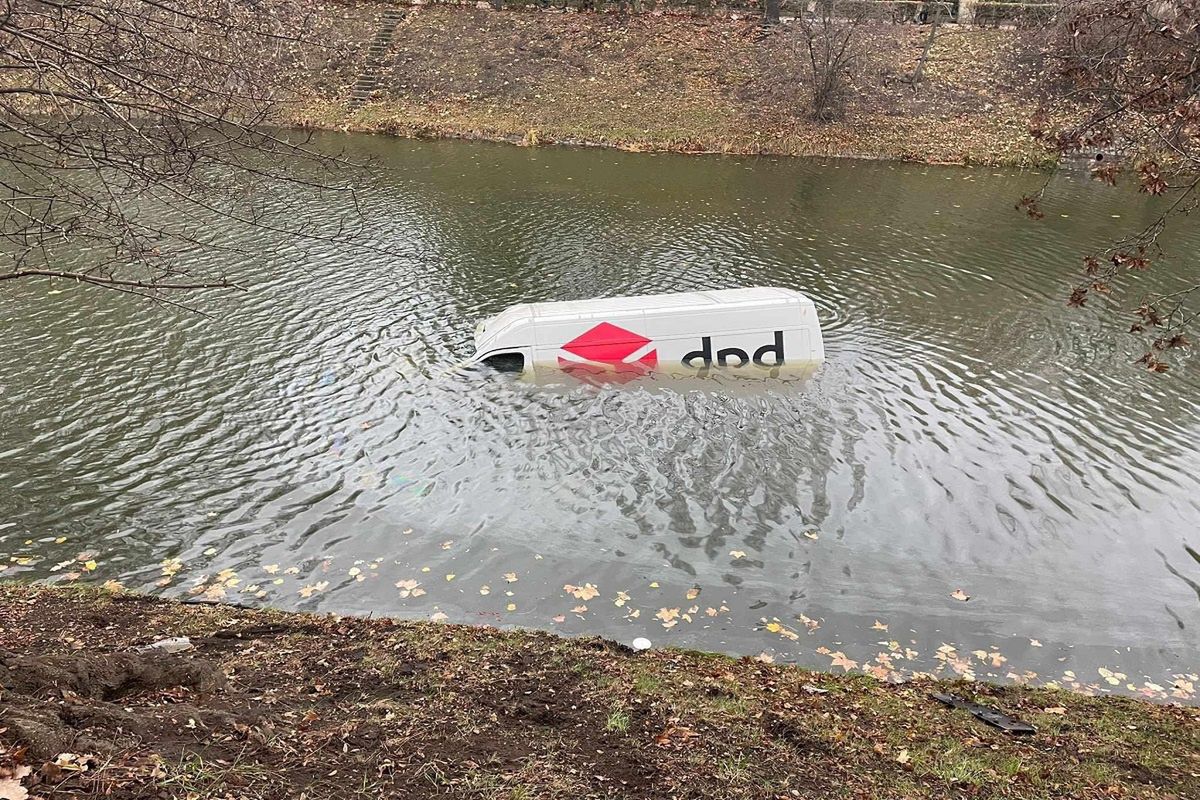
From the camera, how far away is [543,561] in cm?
1035

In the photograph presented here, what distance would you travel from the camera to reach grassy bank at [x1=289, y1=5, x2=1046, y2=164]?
3625cm

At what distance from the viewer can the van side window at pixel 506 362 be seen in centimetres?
1510

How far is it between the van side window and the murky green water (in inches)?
18.1

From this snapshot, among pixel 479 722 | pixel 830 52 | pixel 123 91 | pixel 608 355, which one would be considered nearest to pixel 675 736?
pixel 479 722

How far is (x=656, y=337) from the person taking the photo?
50.1 feet

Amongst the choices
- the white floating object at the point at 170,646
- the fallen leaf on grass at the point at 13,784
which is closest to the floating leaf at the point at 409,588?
the white floating object at the point at 170,646

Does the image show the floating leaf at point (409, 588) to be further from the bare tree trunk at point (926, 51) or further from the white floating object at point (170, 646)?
the bare tree trunk at point (926, 51)

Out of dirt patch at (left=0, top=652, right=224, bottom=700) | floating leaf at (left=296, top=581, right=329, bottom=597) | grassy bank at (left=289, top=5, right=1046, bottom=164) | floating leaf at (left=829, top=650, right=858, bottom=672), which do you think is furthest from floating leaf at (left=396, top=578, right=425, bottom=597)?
grassy bank at (left=289, top=5, right=1046, bottom=164)

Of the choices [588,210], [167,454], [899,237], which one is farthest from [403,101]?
[167,454]

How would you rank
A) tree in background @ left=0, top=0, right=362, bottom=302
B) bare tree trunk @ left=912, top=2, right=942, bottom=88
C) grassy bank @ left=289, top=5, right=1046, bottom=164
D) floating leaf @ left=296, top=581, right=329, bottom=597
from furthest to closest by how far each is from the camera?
bare tree trunk @ left=912, top=2, right=942, bottom=88, grassy bank @ left=289, top=5, right=1046, bottom=164, floating leaf @ left=296, top=581, right=329, bottom=597, tree in background @ left=0, top=0, right=362, bottom=302

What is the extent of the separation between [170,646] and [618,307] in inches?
413

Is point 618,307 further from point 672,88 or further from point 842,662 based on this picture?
point 672,88

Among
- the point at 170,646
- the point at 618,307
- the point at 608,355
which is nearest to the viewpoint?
the point at 170,646

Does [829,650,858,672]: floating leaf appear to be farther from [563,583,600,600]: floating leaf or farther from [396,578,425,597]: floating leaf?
[396,578,425,597]: floating leaf
